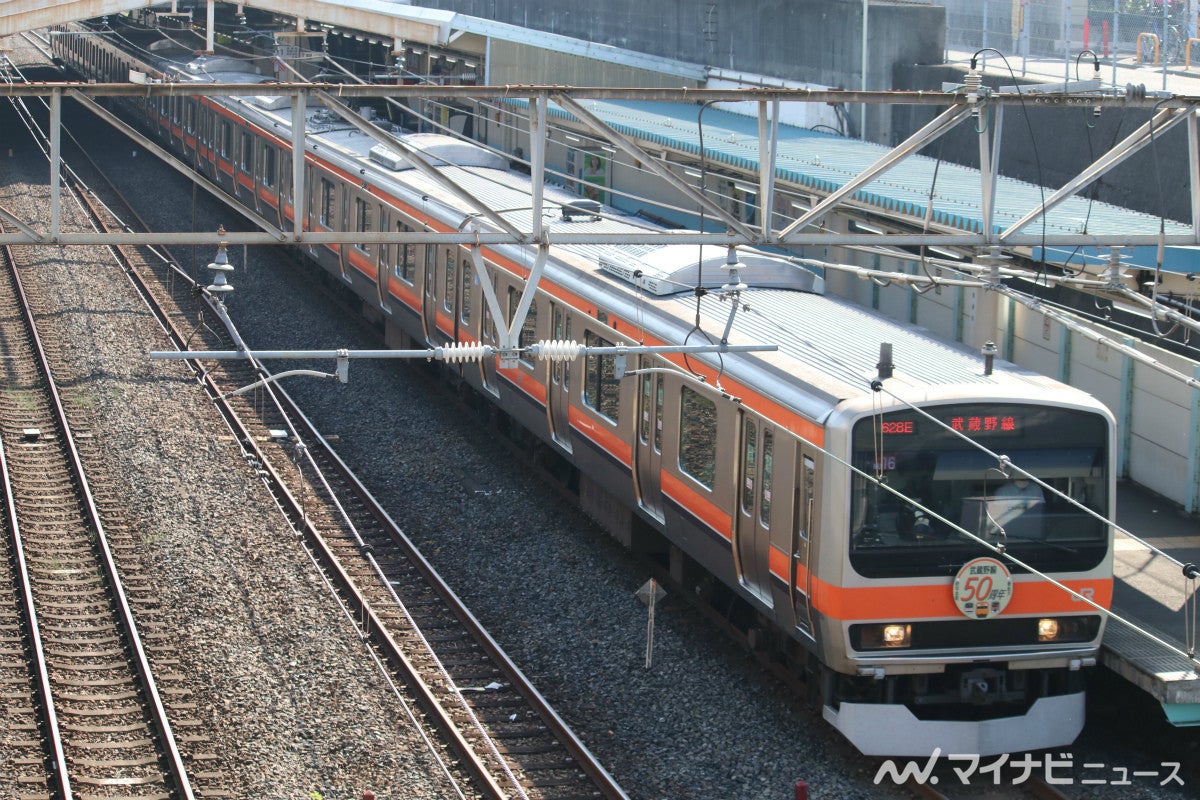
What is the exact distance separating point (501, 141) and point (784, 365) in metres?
13.7

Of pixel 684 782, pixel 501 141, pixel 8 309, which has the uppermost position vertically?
pixel 501 141

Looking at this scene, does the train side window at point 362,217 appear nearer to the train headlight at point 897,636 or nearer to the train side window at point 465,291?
the train side window at point 465,291

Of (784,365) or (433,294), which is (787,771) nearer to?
(784,365)

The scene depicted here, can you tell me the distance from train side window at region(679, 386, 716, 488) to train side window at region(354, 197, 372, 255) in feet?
25.9

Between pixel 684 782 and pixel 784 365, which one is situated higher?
pixel 784 365

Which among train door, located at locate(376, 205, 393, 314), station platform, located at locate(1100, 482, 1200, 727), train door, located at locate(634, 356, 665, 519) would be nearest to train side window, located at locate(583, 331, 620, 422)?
train door, located at locate(634, 356, 665, 519)

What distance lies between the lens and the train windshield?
861 cm

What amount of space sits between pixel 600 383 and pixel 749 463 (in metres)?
2.57

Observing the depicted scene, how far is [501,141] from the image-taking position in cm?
2244

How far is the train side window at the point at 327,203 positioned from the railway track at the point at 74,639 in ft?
14.8

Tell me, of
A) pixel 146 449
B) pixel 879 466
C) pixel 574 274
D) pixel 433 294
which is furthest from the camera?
pixel 433 294

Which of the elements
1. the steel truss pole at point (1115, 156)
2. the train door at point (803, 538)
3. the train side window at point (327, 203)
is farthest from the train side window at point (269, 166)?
the steel truss pole at point (1115, 156)

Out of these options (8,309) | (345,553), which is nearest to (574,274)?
(345,553)

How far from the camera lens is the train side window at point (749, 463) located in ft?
31.4
